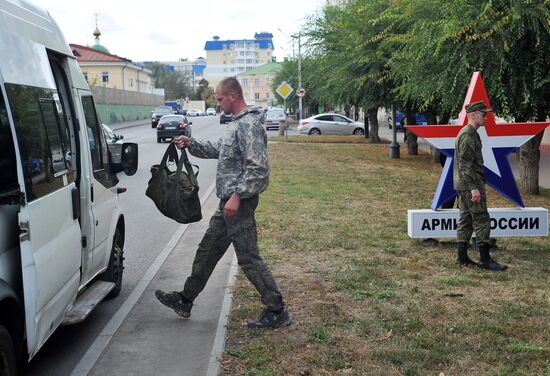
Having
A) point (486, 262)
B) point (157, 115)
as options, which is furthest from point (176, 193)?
point (157, 115)

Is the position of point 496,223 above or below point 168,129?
below

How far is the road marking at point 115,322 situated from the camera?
5059mm

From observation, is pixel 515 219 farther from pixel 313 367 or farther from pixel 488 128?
pixel 313 367

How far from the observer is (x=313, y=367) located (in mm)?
4859

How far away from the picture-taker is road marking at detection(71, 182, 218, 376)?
5059mm

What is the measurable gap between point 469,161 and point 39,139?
192 inches

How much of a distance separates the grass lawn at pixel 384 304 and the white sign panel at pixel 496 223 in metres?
0.24

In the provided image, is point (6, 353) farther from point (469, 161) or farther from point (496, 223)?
point (496, 223)

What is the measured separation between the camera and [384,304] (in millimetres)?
6312

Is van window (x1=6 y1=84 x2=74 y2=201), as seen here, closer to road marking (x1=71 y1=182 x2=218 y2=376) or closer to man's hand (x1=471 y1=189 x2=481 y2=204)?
road marking (x1=71 y1=182 x2=218 y2=376)

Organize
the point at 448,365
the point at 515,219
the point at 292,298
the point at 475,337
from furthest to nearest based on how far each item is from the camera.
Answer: the point at 515,219
the point at 292,298
the point at 475,337
the point at 448,365

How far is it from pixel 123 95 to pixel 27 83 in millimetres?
68626

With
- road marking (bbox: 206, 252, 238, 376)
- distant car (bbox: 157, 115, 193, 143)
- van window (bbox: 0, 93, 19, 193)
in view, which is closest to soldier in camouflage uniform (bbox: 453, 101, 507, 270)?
road marking (bbox: 206, 252, 238, 376)

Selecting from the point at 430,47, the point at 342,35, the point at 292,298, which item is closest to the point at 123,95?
the point at 342,35
